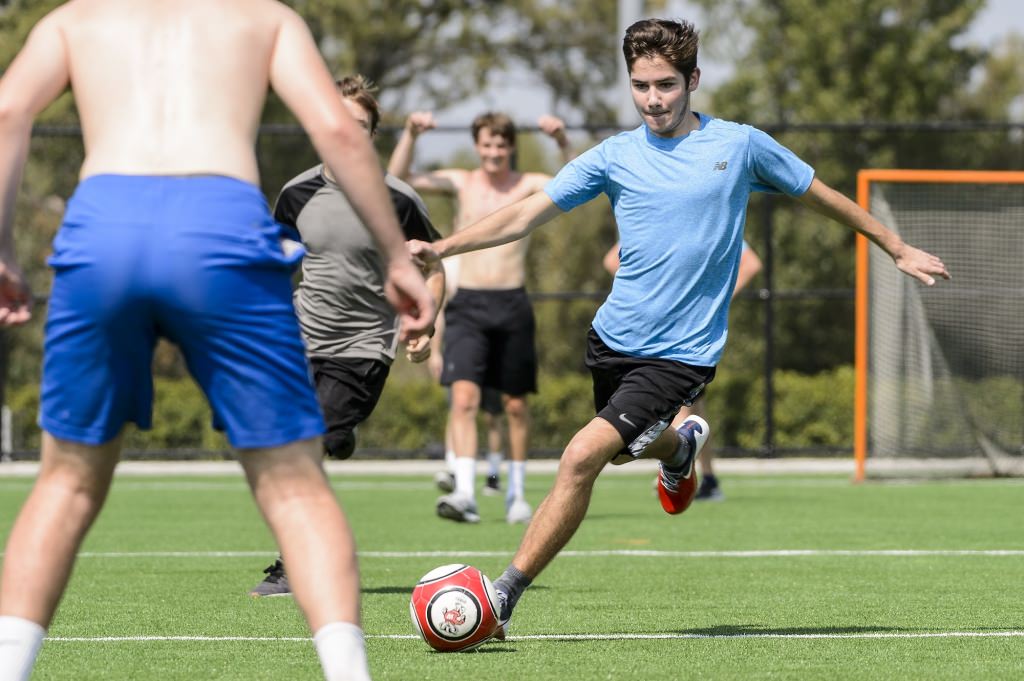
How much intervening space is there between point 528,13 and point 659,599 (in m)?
23.9

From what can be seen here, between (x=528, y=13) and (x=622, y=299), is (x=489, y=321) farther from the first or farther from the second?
(x=528, y=13)

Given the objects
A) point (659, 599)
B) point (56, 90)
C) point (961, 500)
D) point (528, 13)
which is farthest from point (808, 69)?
point (56, 90)

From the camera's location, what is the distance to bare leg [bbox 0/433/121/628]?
3541 mm

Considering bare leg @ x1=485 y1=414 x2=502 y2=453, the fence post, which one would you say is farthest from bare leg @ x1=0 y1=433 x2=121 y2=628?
the fence post

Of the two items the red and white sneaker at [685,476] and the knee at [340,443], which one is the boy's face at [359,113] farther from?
the red and white sneaker at [685,476]

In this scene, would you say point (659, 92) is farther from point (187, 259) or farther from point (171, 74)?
point (187, 259)

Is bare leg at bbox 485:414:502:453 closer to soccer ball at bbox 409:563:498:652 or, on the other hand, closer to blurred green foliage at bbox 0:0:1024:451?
blurred green foliage at bbox 0:0:1024:451

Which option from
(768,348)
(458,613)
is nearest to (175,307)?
(458,613)

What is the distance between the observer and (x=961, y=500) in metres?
11.9

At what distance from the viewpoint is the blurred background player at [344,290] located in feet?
22.7

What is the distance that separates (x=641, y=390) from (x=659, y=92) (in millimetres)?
997

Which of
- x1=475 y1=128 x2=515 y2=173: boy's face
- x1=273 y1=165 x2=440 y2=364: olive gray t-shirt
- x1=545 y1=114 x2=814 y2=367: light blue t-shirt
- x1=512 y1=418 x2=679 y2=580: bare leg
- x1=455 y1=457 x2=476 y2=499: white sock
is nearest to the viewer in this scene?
x1=512 y1=418 x2=679 y2=580: bare leg

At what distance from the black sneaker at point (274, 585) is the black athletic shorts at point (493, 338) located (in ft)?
12.7

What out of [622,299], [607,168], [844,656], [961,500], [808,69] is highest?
[808,69]
